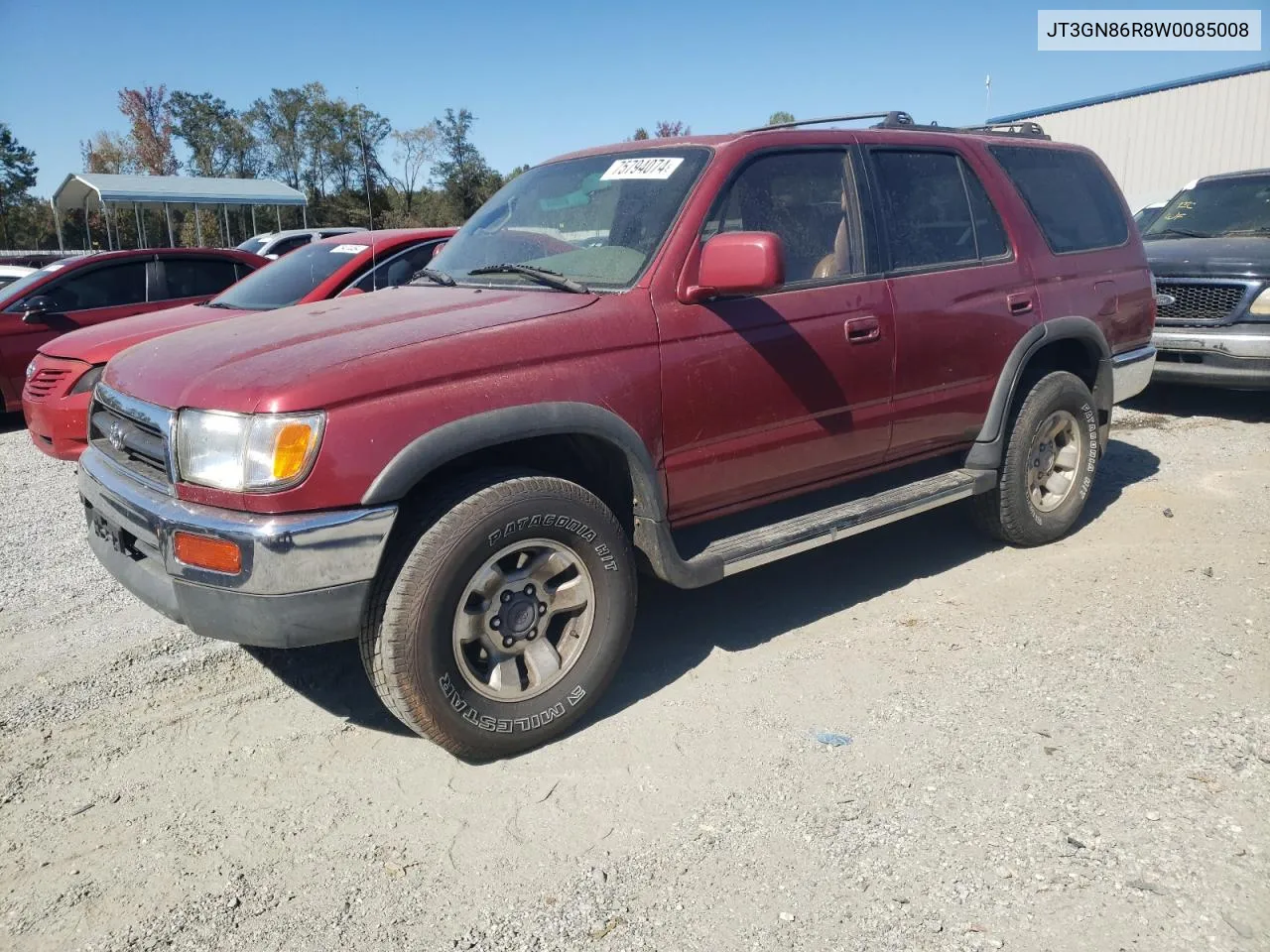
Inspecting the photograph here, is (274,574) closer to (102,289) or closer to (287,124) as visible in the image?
(102,289)

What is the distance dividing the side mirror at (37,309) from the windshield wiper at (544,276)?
21.6 ft

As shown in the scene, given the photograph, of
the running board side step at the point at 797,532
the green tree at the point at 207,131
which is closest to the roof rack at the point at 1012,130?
the running board side step at the point at 797,532

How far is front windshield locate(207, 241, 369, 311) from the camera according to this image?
22.9ft

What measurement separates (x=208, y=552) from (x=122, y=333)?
191 inches

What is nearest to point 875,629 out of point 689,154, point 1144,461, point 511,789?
point 511,789

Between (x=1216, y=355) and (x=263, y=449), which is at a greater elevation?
(x=263, y=449)

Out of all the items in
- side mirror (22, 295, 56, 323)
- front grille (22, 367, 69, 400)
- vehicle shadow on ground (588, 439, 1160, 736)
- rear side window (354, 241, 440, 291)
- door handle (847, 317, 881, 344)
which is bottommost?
vehicle shadow on ground (588, 439, 1160, 736)

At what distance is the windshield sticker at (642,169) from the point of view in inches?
146

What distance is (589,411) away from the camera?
122 inches

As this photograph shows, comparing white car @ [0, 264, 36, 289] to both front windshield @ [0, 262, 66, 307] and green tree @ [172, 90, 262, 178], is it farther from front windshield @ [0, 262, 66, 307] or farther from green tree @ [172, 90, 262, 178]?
green tree @ [172, 90, 262, 178]

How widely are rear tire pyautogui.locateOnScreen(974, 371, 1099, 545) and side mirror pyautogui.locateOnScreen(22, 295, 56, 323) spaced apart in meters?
8.07

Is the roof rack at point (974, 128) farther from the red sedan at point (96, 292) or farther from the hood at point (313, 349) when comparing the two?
the red sedan at point (96, 292)

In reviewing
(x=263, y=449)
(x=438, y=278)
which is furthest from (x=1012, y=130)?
(x=263, y=449)

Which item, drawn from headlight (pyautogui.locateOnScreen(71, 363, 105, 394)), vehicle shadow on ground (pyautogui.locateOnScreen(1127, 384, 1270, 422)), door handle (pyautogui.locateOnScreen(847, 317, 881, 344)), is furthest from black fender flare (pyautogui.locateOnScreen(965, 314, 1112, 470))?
headlight (pyautogui.locateOnScreen(71, 363, 105, 394))
